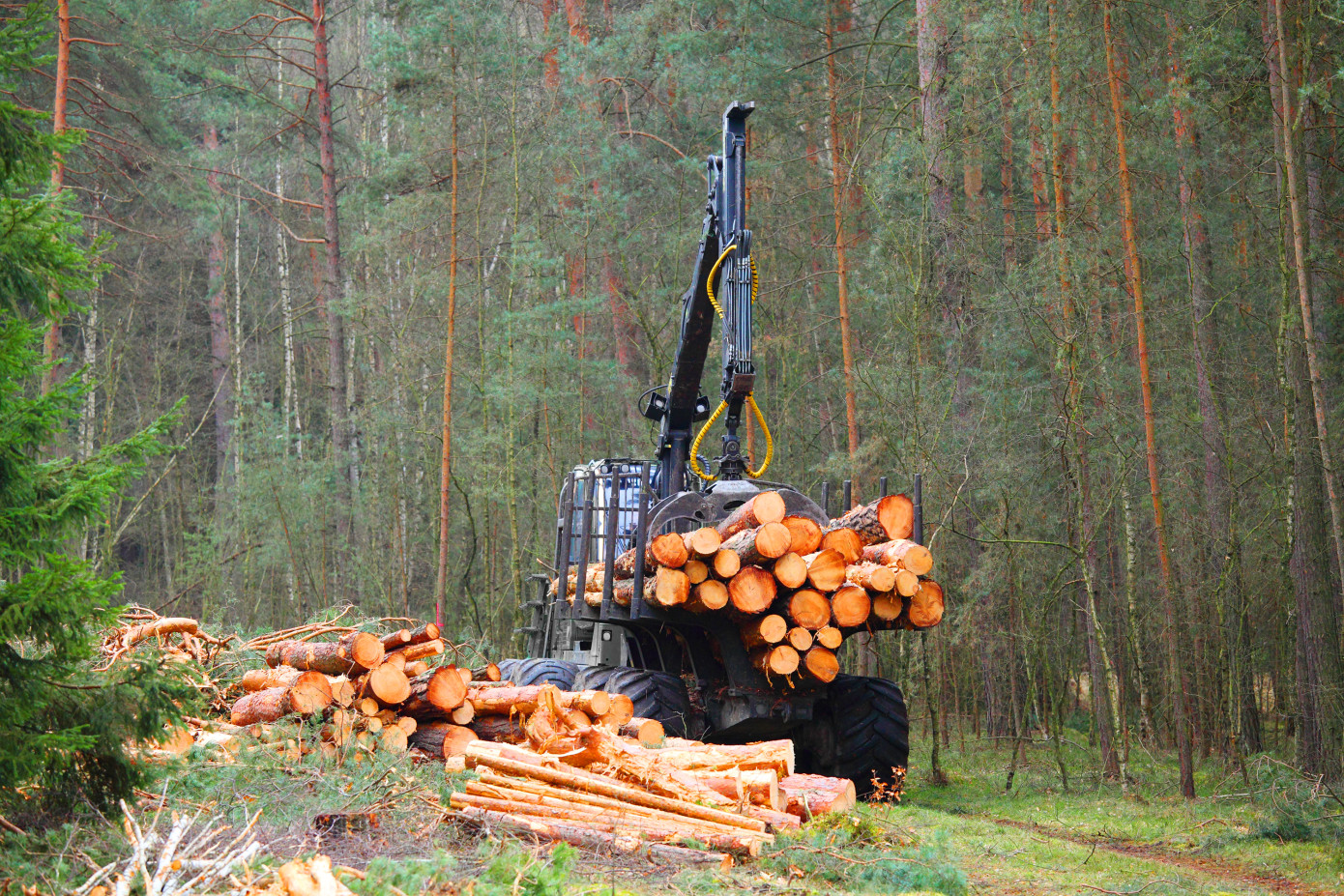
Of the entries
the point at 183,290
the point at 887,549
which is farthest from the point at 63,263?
the point at 183,290

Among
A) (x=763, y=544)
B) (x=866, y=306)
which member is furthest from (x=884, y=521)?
(x=866, y=306)

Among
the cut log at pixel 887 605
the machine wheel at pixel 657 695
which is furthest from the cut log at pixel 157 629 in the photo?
the cut log at pixel 887 605

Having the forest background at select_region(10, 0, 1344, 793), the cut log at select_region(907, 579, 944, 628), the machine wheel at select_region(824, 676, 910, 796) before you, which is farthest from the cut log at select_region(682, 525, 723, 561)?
the forest background at select_region(10, 0, 1344, 793)

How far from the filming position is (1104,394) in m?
11.6

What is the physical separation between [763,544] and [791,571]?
0.30m

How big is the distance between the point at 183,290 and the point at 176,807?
2482cm

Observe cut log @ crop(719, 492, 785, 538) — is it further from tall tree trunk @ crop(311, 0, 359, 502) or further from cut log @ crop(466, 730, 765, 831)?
tall tree trunk @ crop(311, 0, 359, 502)

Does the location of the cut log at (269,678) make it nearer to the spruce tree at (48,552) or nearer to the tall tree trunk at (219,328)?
the spruce tree at (48,552)

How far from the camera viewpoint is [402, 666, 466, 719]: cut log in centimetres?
796

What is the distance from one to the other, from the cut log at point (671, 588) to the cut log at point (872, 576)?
44.2 inches

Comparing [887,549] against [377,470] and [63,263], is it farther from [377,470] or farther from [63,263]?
[377,470]

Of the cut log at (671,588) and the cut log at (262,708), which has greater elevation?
the cut log at (671,588)

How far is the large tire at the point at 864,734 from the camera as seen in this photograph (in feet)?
28.4

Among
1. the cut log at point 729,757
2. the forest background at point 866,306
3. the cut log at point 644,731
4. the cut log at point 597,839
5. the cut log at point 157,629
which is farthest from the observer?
the forest background at point 866,306
